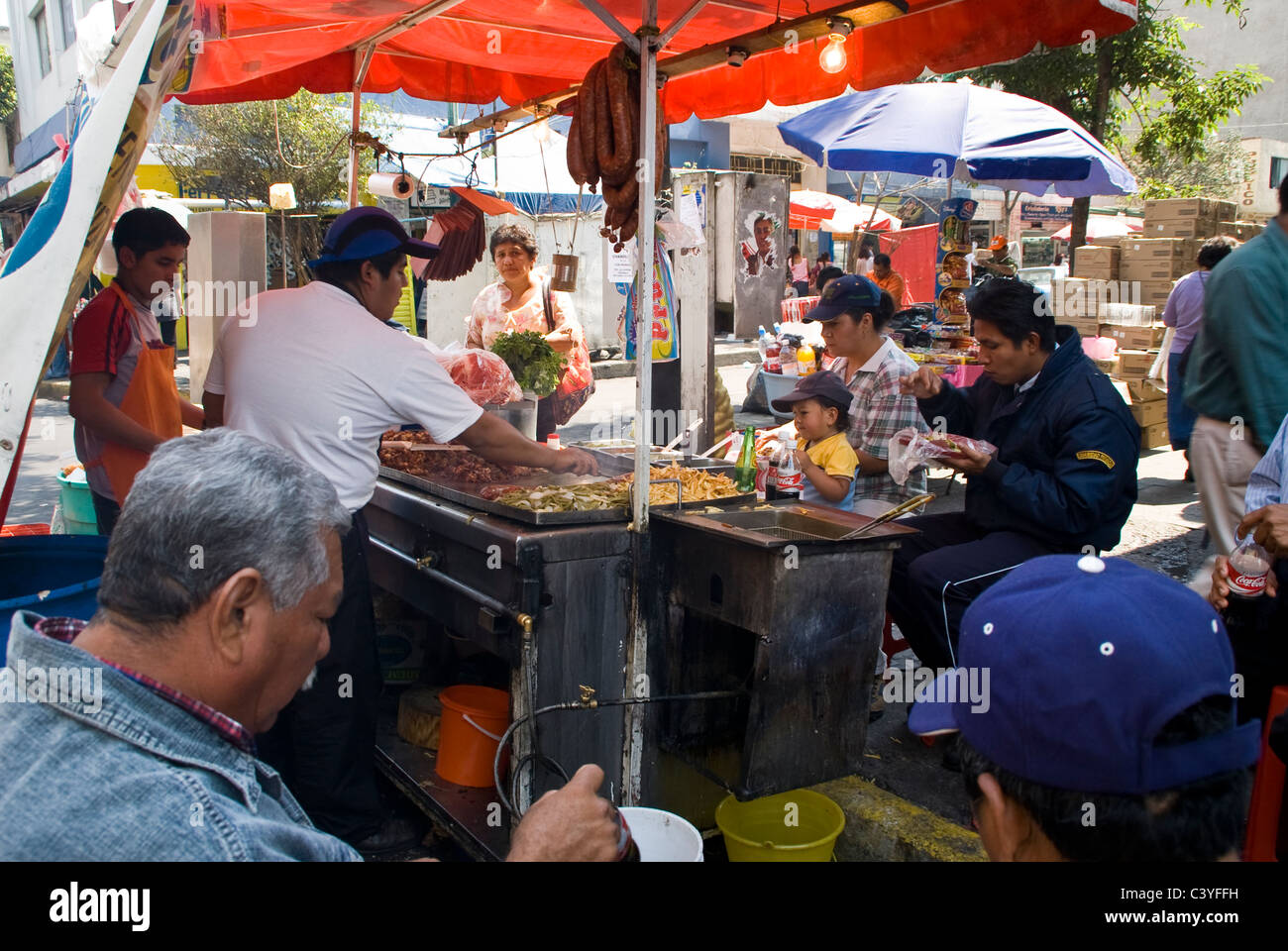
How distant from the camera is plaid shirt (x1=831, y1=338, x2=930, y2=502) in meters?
4.32

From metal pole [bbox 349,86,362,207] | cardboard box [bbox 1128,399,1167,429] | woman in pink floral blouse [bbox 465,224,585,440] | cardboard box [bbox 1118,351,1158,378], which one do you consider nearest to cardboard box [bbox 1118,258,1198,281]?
cardboard box [bbox 1118,351,1158,378]

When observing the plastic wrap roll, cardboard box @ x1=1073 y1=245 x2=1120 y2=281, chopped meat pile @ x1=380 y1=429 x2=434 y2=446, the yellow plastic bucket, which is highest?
cardboard box @ x1=1073 y1=245 x2=1120 y2=281

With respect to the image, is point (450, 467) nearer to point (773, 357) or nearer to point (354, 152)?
point (354, 152)

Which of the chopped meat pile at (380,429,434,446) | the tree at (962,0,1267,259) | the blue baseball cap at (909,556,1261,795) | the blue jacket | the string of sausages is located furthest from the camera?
the tree at (962,0,1267,259)

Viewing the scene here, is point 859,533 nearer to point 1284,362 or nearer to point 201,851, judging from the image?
point 1284,362

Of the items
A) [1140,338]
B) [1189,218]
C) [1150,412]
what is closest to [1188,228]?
[1189,218]

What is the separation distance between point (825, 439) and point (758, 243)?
6.51 m

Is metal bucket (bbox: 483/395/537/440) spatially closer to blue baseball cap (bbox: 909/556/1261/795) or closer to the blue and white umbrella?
blue baseball cap (bbox: 909/556/1261/795)

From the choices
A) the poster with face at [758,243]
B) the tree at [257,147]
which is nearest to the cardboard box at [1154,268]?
the poster with face at [758,243]

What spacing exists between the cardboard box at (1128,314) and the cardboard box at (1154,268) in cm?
66

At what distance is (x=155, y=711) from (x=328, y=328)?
210 centimetres

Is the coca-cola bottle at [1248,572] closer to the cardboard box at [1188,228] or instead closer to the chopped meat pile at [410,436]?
the chopped meat pile at [410,436]

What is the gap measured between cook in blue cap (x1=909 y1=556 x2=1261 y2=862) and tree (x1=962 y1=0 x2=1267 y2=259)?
12435mm

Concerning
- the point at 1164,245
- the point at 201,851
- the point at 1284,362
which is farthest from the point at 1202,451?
the point at 1164,245
